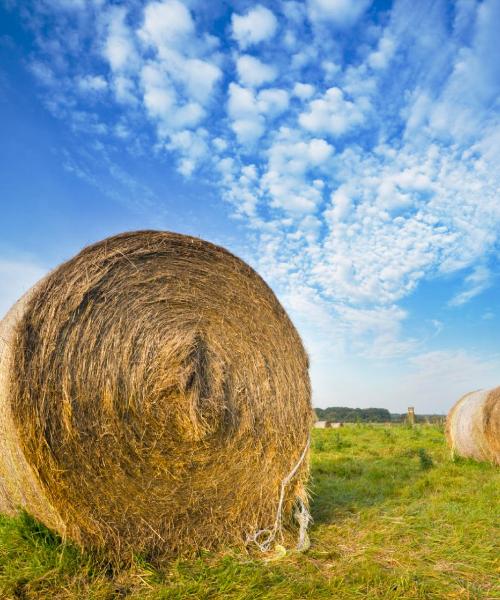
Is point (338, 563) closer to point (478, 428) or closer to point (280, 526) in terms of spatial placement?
point (280, 526)

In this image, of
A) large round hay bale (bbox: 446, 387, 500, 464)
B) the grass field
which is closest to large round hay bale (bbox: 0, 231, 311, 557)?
the grass field

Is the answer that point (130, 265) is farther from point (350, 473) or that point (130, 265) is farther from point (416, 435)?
point (416, 435)

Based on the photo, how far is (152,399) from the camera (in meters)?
4.22

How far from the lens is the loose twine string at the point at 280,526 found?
4.41 meters

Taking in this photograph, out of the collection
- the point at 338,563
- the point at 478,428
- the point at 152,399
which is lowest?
the point at 338,563

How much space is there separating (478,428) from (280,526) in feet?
19.9

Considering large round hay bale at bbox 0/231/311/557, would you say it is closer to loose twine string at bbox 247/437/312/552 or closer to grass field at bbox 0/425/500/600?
loose twine string at bbox 247/437/312/552

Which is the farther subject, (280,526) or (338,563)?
(280,526)

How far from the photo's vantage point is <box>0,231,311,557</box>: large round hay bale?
3.69 metres

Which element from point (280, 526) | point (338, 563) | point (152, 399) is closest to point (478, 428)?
point (280, 526)

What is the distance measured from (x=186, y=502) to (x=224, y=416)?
795 mm

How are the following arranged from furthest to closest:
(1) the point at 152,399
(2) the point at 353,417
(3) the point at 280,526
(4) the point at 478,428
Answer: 1. (2) the point at 353,417
2. (4) the point at 478,428
3. (3) the point at 280,526
4. (1) the point at 152,399

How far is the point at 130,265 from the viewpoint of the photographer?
4387 mm

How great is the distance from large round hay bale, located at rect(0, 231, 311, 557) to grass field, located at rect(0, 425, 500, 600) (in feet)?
0.77
